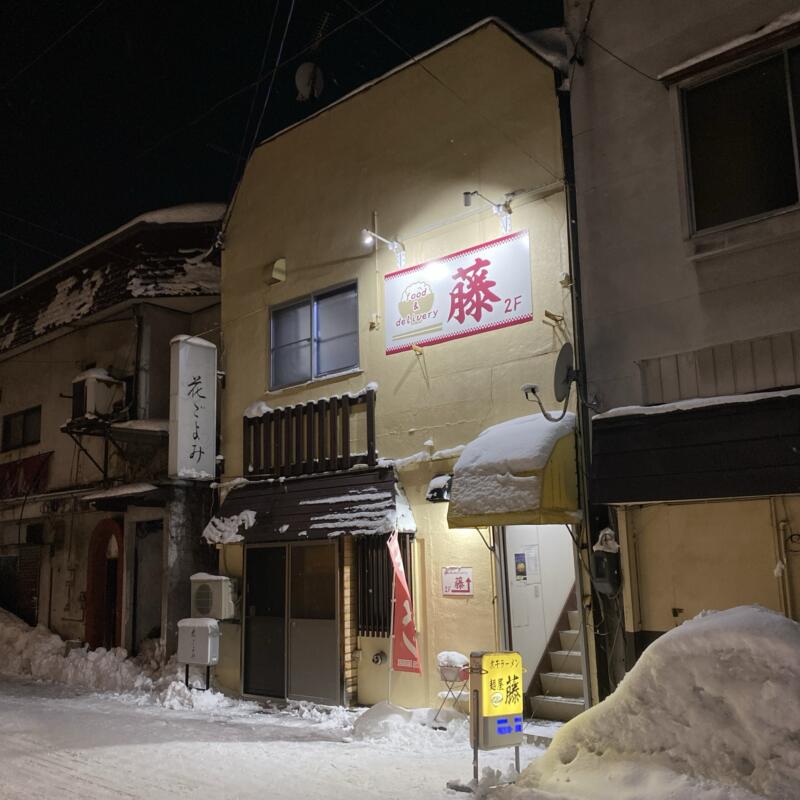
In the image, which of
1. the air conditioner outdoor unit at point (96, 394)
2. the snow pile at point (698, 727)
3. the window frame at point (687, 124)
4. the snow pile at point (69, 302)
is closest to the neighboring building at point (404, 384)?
the window frame at point (687, 124)

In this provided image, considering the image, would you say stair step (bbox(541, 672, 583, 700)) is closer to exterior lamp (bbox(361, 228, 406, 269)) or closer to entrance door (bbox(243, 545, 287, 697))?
entrance door (bbox(243, 545, 287, 697))

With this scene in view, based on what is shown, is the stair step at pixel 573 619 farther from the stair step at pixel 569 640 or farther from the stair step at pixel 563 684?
the stair step at pixel 563 684

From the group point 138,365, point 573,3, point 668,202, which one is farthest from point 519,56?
point 138,365

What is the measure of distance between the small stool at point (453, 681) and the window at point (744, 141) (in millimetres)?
5904

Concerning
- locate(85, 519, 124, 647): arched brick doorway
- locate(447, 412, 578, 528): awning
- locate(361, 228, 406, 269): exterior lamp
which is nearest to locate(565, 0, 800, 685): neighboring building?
locate(447, 412, 578, 528): awning

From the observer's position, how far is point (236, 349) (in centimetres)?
1430

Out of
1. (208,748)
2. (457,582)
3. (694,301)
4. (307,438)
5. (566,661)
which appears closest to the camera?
(694,301)

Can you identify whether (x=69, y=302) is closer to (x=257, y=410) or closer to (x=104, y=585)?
(x=104, y=585)

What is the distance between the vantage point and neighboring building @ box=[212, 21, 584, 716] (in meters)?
10.1

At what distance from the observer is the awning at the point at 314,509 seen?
11133 millimetres

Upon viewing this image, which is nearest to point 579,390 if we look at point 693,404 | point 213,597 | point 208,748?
point 693,404

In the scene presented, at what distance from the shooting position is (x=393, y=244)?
38.6 ft

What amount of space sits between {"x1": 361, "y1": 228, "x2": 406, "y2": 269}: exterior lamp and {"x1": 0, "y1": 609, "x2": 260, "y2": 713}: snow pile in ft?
23.7

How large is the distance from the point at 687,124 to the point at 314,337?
6.52 meters
